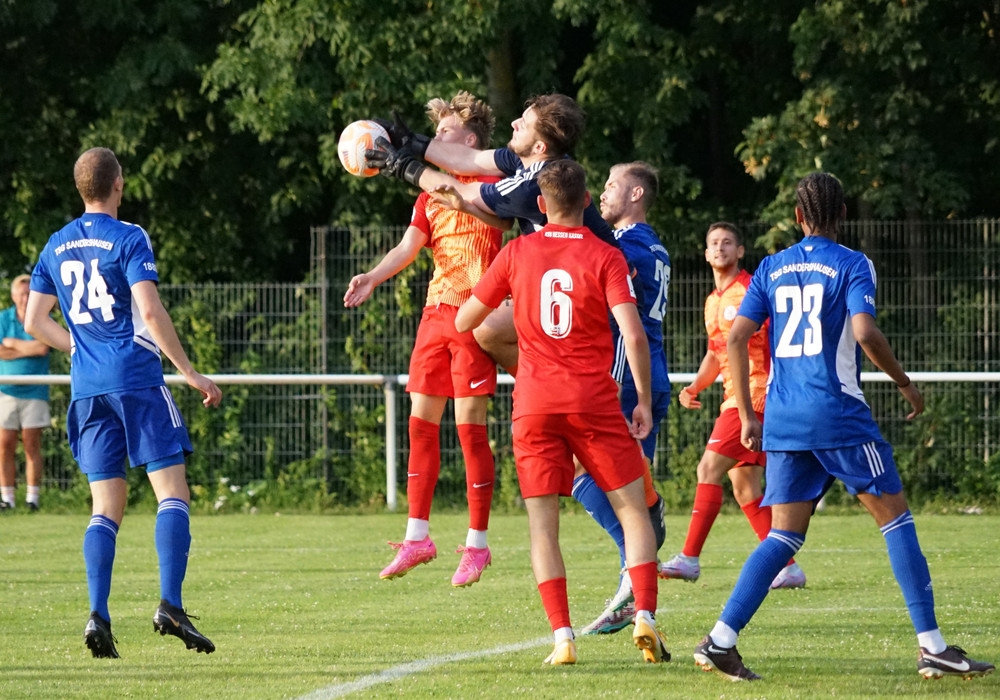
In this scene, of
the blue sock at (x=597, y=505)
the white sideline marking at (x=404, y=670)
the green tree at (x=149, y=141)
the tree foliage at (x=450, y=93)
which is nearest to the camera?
the white sideline marking at (x=404, y=670)

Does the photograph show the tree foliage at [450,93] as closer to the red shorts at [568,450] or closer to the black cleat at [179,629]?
the red shorts at [568,450]

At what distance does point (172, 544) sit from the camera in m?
6.53

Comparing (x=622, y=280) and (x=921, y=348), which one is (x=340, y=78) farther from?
(x=622, y=280)

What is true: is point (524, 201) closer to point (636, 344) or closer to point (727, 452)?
point (636, 344)

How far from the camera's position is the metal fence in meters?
14.9

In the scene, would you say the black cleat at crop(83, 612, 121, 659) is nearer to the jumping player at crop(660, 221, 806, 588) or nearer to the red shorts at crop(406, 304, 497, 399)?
the red shorts at crop(406, 304, 497, 399)

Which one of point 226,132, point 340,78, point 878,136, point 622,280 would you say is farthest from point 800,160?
point 622,280

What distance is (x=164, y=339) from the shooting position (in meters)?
6.43

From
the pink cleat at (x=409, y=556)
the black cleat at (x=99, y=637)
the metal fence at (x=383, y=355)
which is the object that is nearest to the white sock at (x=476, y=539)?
the pink cleat at (x=409, y=556)

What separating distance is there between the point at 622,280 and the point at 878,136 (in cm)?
1167

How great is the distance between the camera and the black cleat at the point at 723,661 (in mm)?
5723

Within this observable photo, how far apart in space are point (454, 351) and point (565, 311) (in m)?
1.88

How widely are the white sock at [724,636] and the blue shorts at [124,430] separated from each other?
7.89 ft

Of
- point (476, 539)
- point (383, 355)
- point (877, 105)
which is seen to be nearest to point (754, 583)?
point (476, 539)
